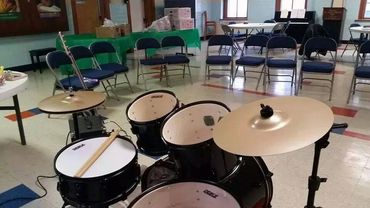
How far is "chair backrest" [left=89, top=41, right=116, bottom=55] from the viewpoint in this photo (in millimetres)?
4802

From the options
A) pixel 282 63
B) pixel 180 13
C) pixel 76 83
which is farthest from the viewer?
pixel 180 13

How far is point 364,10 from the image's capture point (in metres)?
8.82

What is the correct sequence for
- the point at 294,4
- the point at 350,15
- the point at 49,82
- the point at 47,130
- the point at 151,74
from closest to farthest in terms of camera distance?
the point at 47,130, the point at 49,82, the point at 151,74, the point at 350,15, the point at 294,4

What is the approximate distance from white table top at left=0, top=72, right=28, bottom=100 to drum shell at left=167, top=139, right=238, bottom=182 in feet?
5.04

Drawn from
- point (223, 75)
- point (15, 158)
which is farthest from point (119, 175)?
point (223, 75)

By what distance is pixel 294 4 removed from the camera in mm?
10031

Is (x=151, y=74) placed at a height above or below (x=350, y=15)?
below

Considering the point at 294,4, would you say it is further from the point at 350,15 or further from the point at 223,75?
the point at 223,75

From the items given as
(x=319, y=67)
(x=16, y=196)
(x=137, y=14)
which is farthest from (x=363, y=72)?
(x=137, y=14)

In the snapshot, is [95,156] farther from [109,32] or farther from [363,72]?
[109,32]

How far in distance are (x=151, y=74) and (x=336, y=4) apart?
659 cm

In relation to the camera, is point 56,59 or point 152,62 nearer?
point 56,59

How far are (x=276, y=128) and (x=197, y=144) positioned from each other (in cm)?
45

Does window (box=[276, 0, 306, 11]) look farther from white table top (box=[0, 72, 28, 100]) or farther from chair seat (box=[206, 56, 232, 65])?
white table top (box=[0, 72, 28, 100])
